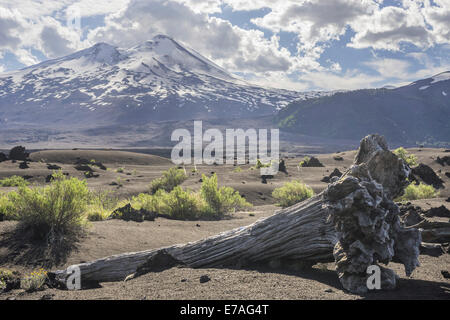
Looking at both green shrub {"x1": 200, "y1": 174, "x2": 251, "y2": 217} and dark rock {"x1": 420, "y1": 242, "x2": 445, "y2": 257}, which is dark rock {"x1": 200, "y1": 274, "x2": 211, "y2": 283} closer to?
dark rock {"x1": 420, "y1": 242, "x2": 445, "y2": 257}

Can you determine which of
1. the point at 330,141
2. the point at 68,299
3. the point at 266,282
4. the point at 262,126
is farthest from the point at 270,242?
the point at 262,126

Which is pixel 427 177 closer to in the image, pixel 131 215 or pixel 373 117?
pixel 131 215

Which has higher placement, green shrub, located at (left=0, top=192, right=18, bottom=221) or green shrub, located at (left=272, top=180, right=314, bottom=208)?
green shrub, located at (left=0, top=192, right=18, bottom=221)

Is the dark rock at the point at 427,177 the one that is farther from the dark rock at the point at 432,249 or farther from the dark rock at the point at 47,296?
the dark rock at the point at 47,296

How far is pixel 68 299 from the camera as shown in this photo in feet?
13.1

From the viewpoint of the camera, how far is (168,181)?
804 inches

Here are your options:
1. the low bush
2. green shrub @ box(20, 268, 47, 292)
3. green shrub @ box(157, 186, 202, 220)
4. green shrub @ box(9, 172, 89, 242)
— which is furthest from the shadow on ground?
green shrub @ box(157, 186, 202, 220)

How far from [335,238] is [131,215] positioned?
288 inches

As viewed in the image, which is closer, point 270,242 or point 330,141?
point 270,242

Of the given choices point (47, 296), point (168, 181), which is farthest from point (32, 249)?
point (168, 181)

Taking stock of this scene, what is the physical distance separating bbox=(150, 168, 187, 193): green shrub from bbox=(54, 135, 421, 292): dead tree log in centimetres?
1387

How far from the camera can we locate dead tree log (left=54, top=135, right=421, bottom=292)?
3.91 meters
